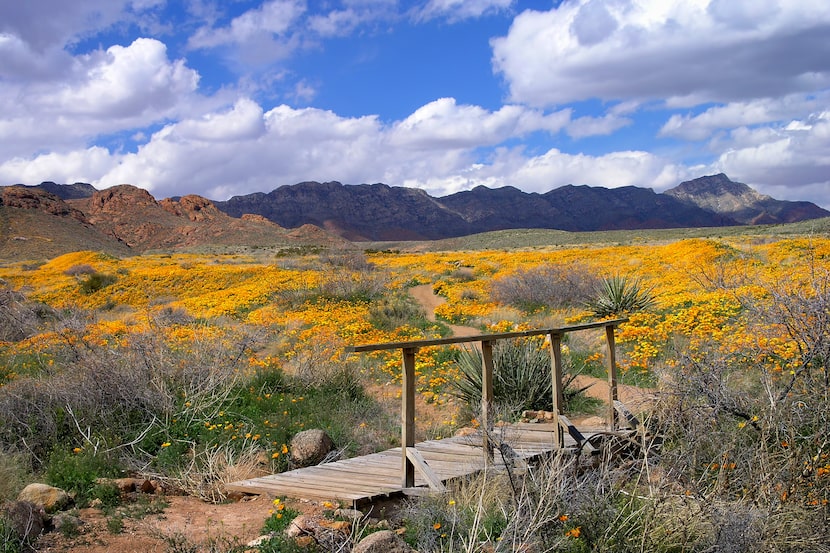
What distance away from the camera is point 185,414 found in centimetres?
768

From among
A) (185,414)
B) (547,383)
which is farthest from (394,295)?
(185,414)

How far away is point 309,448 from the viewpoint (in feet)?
23.2

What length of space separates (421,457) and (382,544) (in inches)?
38.7

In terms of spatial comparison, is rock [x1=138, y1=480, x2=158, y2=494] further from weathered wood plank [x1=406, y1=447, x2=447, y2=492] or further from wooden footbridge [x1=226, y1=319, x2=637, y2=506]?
weathered wood plank [x1=406, y1=447, x2=447, y2=492]

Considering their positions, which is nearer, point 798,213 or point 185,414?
point 185,414

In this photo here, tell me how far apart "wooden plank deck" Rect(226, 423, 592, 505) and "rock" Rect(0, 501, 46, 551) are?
162cm

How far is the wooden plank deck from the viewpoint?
18.3ft

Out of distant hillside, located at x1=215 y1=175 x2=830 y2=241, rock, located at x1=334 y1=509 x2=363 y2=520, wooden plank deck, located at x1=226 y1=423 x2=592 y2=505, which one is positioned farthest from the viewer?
distant hillside, located at x1=215 y1=175 x2=830 y2=241

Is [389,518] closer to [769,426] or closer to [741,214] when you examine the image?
[769,426]

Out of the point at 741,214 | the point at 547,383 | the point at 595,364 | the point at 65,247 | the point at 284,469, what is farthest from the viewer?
the point at 741,214

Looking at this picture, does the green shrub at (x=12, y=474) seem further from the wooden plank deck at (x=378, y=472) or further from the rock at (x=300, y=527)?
the rock at (x=300, y=527)

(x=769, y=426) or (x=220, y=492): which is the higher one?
(x=769, y=426)

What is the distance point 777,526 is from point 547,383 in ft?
14.9

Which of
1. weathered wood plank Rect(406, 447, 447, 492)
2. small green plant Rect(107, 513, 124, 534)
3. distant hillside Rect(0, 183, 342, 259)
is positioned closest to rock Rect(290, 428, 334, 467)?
weathered wood plank Rect(406, 447, 447, 492)
